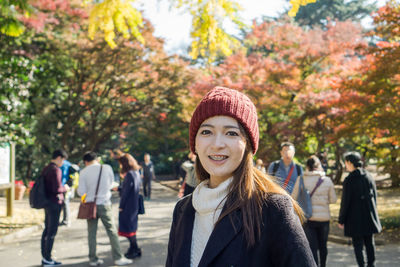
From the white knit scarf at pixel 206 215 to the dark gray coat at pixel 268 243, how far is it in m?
0.10

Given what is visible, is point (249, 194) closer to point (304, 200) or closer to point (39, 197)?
point (304, 200)

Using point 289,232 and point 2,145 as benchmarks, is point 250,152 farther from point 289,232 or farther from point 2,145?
point 2,145

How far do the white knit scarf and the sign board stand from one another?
10722mm

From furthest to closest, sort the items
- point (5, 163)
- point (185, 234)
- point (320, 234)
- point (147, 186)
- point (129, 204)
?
point (147, 186)
point (5, 163)
point (129, 204)
point (320, 234)
point (185, 234)

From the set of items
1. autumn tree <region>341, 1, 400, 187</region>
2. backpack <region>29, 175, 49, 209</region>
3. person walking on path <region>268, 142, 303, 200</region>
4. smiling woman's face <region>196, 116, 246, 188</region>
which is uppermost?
autumn tree <region>341, 1, 400, 187</region>

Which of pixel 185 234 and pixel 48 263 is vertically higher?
pixel 185 234

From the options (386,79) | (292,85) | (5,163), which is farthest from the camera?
(292,85)

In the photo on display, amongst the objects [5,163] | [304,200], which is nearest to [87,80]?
[5,163]

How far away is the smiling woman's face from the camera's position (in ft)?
6.05

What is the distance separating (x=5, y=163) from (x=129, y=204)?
6108 millimetres

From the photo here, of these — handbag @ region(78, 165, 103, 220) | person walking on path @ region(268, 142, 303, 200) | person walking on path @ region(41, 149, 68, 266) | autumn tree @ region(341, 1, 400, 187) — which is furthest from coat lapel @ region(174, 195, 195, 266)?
autumn tree @ region(341, 1, 400, 187)

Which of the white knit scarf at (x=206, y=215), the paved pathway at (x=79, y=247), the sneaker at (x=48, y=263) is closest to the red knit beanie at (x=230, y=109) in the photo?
the white knit scarf at (x=206, y=215)

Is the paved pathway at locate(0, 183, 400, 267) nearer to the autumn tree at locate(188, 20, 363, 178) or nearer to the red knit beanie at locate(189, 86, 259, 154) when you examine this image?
the red knit beanie at locate(189, 86, 259, 154)

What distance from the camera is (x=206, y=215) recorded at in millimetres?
1877
